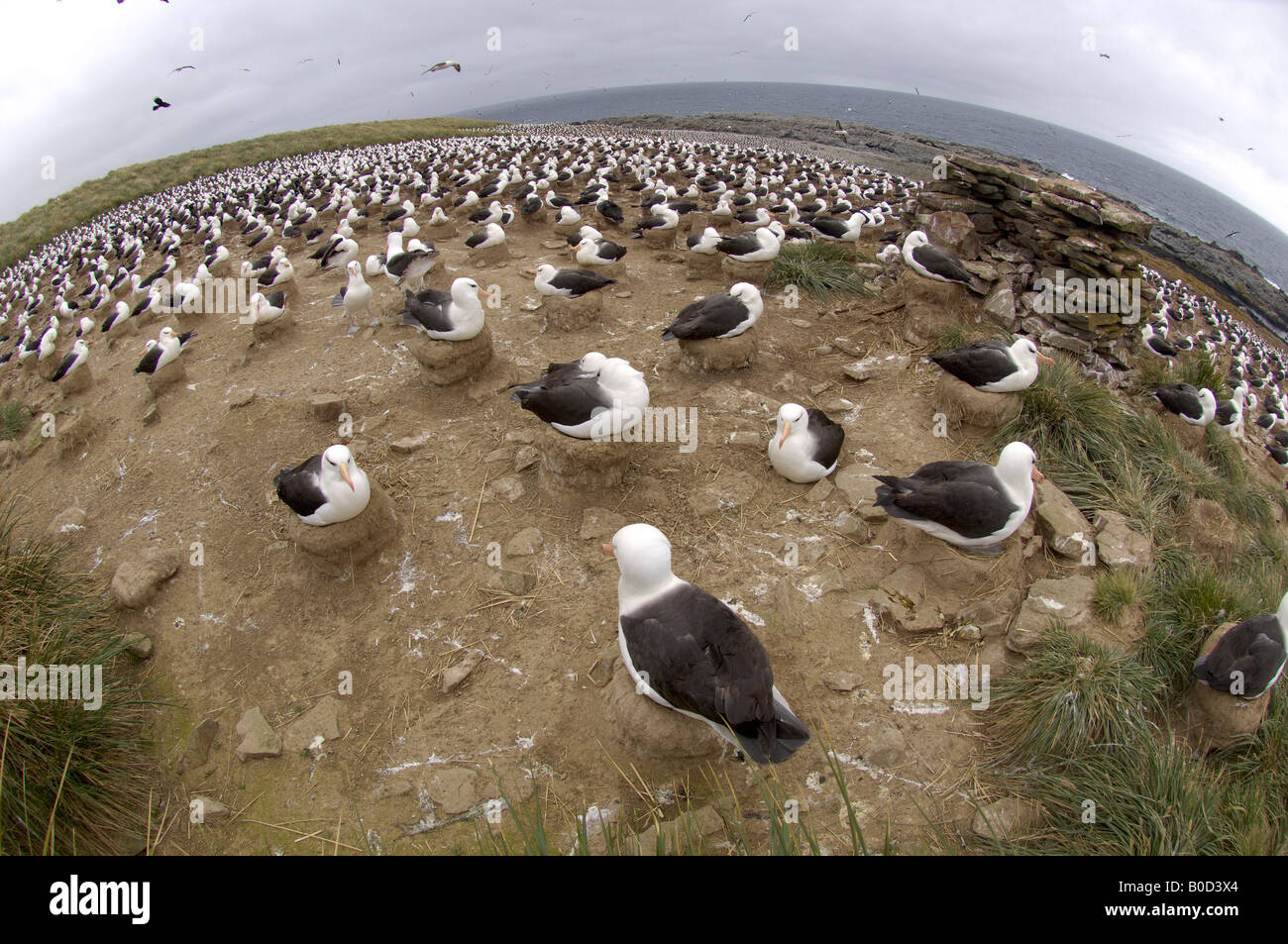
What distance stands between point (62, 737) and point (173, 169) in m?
46.7

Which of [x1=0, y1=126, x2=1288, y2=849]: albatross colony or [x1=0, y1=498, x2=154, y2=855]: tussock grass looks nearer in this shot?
[x1=0, y1=498, x2=154, y2=855]: tussock grass

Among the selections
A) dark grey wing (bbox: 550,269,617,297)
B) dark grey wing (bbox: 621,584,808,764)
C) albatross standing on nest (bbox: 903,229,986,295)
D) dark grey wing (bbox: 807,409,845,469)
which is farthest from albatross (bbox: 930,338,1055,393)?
dark grey wing (bbox: 550,269,617,297)

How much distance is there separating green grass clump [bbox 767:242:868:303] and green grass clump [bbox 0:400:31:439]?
44.6 ft

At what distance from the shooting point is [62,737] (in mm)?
3926

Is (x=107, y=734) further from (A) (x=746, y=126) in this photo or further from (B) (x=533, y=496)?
Answer: (A) (x=746, y=126)

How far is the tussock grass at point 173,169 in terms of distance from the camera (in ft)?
103

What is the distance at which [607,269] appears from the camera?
10812 millimetres

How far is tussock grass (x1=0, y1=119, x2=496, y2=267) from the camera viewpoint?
3144cm

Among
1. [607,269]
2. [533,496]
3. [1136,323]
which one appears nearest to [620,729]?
[533,496]

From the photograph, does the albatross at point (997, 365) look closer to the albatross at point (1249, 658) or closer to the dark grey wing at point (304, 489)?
the albatross at point (1249, 658)

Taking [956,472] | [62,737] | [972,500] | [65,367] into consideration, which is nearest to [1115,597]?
[972,500]

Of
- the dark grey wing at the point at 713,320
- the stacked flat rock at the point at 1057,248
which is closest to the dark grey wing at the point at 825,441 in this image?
the dark grey wing at the point at 713,320

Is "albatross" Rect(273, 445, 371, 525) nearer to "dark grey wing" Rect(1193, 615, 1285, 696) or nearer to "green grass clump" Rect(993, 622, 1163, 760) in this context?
"green grass clump" Rect(993, 622, 1163, 760)
